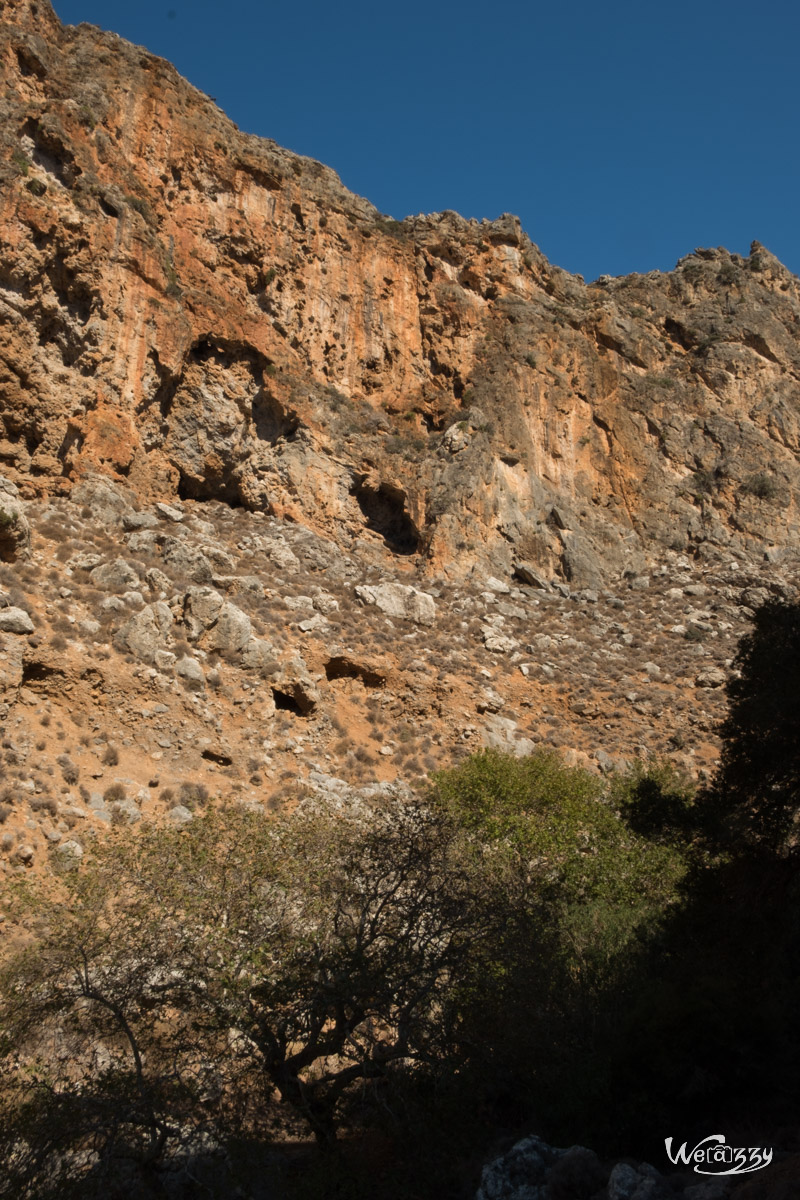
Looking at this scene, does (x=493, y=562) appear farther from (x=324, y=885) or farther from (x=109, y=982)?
(x=109, y=982)

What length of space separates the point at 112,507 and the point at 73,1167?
48.6 ft

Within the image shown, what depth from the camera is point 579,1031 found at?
27.3 ft

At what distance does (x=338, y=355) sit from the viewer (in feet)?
91.2

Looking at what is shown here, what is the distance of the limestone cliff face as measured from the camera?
19.4 m

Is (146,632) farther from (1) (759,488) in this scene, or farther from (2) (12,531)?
(1) (759,488)

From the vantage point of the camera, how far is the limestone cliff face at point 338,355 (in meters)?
19.4

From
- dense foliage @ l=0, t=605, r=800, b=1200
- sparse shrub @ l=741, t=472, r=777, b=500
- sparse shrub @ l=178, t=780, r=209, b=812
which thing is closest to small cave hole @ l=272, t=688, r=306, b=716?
sparse shrub @ l=178, t=780, r=209, b=812

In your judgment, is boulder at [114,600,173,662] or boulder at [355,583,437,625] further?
boulder at [355,583,437,625]

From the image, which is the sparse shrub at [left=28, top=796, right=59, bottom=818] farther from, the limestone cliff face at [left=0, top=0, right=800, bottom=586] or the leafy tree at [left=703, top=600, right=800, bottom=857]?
the leafy tree at [left=703, top=600, right=800, bottom=857]

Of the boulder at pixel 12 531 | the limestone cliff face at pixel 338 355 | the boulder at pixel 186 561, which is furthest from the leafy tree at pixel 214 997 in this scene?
the limestone cliff face at pixel 338 355

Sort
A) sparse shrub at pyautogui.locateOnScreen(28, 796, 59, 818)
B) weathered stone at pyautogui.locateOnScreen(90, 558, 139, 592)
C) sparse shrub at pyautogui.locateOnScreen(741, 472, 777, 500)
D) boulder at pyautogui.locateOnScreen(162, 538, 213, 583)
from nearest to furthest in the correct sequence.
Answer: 1. sparse shrub at pyautogui.locateOnScreen(28, 796, 59, 818)
2. weathered stone at pyautogui.locateOnScreen(90, 558, 139, 592)
3. boulder at pyautogui.locateOnScreen(162, 538, 213, 583)
4. sparse shrub at pyautogui.locateOnScreen(741, 472, 777, 500)

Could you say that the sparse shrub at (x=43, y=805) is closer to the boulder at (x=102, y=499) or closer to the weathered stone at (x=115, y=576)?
the weathered stone at (x=115, y=576)

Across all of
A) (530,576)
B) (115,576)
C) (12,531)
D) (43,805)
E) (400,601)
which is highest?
(530,576)

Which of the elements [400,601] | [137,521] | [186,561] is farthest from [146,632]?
[400,601]
